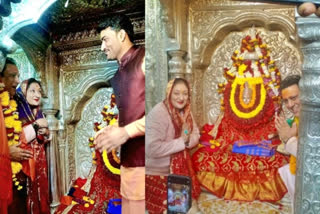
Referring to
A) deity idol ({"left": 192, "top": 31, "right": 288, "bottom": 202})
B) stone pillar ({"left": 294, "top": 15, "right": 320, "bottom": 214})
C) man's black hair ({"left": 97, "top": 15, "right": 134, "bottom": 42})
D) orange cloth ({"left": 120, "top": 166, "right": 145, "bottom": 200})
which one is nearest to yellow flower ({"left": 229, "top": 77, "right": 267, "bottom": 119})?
deity idol ({"left": 192, "top": 31, "right": 288, "bottom": 202})

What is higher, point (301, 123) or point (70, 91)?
point (70, 91)

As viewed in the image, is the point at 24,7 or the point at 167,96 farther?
the point at 24,7

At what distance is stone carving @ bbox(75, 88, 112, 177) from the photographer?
326 centimetres

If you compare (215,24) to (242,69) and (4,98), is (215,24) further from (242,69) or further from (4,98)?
(4,98)

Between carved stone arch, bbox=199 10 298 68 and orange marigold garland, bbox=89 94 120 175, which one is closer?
carved stone arch, bbox=199 10 298 68

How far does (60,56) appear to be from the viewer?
10.9 feet

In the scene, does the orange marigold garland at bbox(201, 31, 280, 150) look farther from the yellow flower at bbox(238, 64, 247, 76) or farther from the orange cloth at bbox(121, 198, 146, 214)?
the orange cloth at bbox(121, 198, 146, 214)

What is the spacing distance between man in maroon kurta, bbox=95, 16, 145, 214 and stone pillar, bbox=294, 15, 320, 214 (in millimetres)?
1233

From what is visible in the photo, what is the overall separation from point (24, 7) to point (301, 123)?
2376mm

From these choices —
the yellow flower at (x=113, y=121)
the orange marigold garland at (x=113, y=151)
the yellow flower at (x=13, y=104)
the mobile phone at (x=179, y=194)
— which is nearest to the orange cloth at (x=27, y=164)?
the yellow flower at (x=13, y=104)

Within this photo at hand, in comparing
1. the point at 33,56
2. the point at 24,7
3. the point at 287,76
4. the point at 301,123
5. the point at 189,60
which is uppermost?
the point at 24,7

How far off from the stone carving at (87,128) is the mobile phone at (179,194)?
129 centimetres

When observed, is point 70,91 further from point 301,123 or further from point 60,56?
point 301,123

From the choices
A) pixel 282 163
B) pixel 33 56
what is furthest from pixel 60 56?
pixel 282 163
